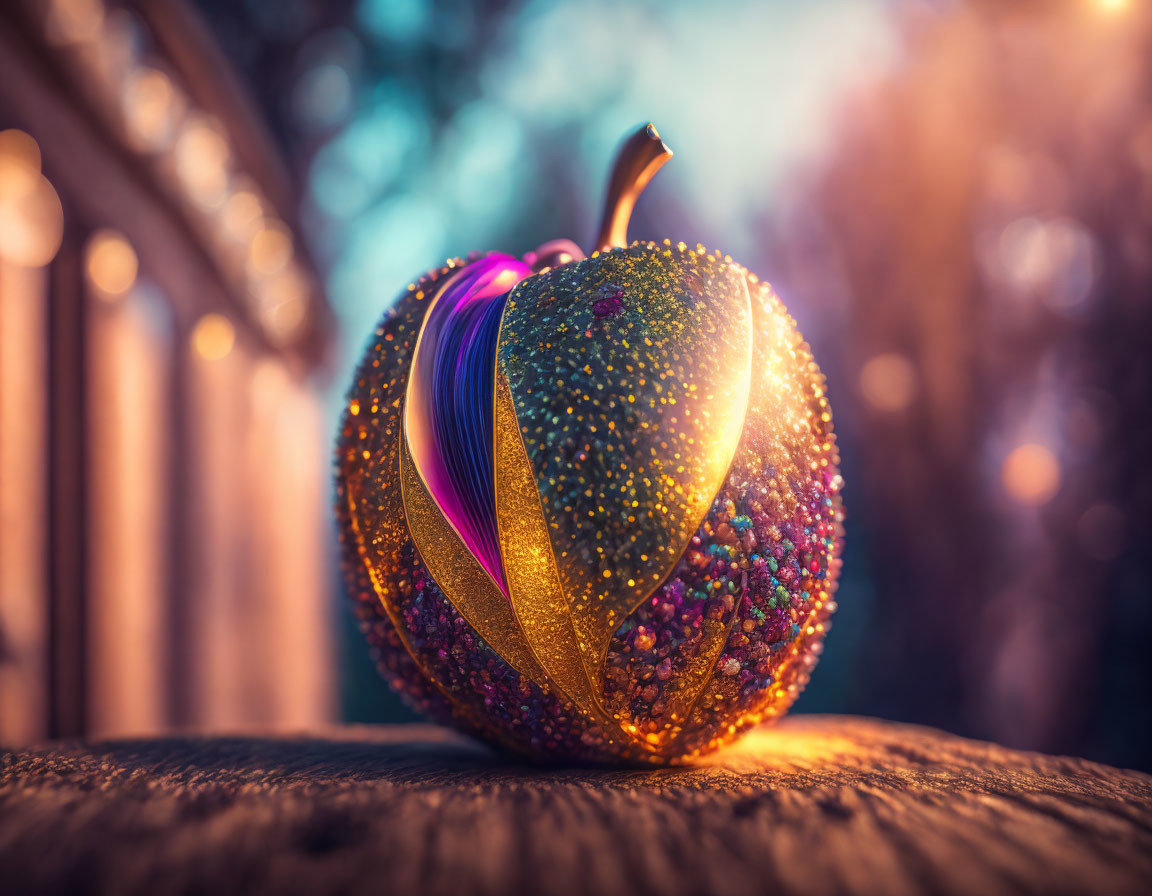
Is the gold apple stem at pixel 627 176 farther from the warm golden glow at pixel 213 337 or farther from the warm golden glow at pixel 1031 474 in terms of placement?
the warm golden glow at pixel 1031 474

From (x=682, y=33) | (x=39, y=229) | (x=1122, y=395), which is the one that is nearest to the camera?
(x=39, y=229)

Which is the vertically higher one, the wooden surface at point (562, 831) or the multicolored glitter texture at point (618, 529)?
the multicolored glitter texture at point (618, 529)

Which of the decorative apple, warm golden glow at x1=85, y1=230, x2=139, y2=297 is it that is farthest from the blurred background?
the decorative apple

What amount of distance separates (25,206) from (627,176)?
537 millimetres

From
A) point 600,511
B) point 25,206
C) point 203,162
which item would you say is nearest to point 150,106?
point 203,162

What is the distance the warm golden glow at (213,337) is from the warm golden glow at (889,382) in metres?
1.10

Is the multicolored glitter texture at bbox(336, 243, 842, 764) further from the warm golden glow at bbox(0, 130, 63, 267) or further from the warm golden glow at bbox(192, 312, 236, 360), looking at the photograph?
the warm golden glow at bbox(192, 312, 236, 360)

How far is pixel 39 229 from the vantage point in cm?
73

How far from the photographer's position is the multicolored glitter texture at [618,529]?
0.44m

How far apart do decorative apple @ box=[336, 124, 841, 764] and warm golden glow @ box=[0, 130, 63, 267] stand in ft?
1.34

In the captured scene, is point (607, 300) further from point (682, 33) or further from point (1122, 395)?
point (682, 33)

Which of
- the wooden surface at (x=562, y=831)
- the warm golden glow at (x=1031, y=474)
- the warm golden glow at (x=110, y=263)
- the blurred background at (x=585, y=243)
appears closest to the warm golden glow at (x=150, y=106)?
the blurred background at (x=585, y=243)

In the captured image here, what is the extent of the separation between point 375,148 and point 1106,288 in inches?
56.7

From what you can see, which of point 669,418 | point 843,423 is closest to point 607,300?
point 669,418
